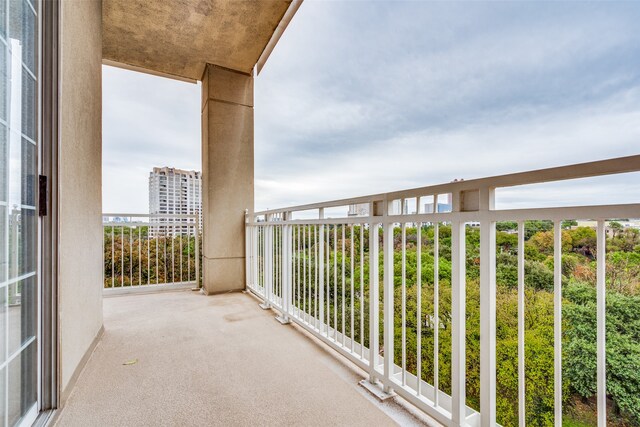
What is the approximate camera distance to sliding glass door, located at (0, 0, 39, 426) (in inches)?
39.4

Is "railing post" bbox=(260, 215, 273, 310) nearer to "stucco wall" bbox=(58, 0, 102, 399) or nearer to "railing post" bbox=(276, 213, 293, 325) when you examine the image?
"railing post" bbox=(276, 213, 293, 325)

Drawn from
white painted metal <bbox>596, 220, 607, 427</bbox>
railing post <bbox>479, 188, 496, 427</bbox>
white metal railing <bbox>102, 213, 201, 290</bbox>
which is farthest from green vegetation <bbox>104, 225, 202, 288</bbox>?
white painted metal <bbox>596, 220, 607, 427</bbox>

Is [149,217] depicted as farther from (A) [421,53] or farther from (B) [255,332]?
(A) [421,53]

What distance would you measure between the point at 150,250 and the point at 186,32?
291 cm

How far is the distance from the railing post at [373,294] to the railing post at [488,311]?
62 cm

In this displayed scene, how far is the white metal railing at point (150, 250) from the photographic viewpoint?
12.5 ft

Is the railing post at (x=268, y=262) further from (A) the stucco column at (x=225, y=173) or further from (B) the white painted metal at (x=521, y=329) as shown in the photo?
(B) the white painted metal at (x=521, y=329)

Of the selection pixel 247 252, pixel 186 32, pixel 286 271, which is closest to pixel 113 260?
pixel 247 252

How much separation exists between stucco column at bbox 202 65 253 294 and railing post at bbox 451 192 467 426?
320cm

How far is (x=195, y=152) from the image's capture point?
170 inches

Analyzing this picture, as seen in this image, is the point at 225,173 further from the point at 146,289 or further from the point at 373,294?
the point at 373,294

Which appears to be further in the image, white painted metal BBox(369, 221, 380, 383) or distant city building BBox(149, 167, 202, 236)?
distant city building BBox(149, 167, 202, 236)

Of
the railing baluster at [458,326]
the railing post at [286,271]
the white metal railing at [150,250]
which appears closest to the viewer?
the railing baluster at [458,326]

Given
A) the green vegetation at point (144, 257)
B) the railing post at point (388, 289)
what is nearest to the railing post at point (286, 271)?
the railing post at point (388, 289)
